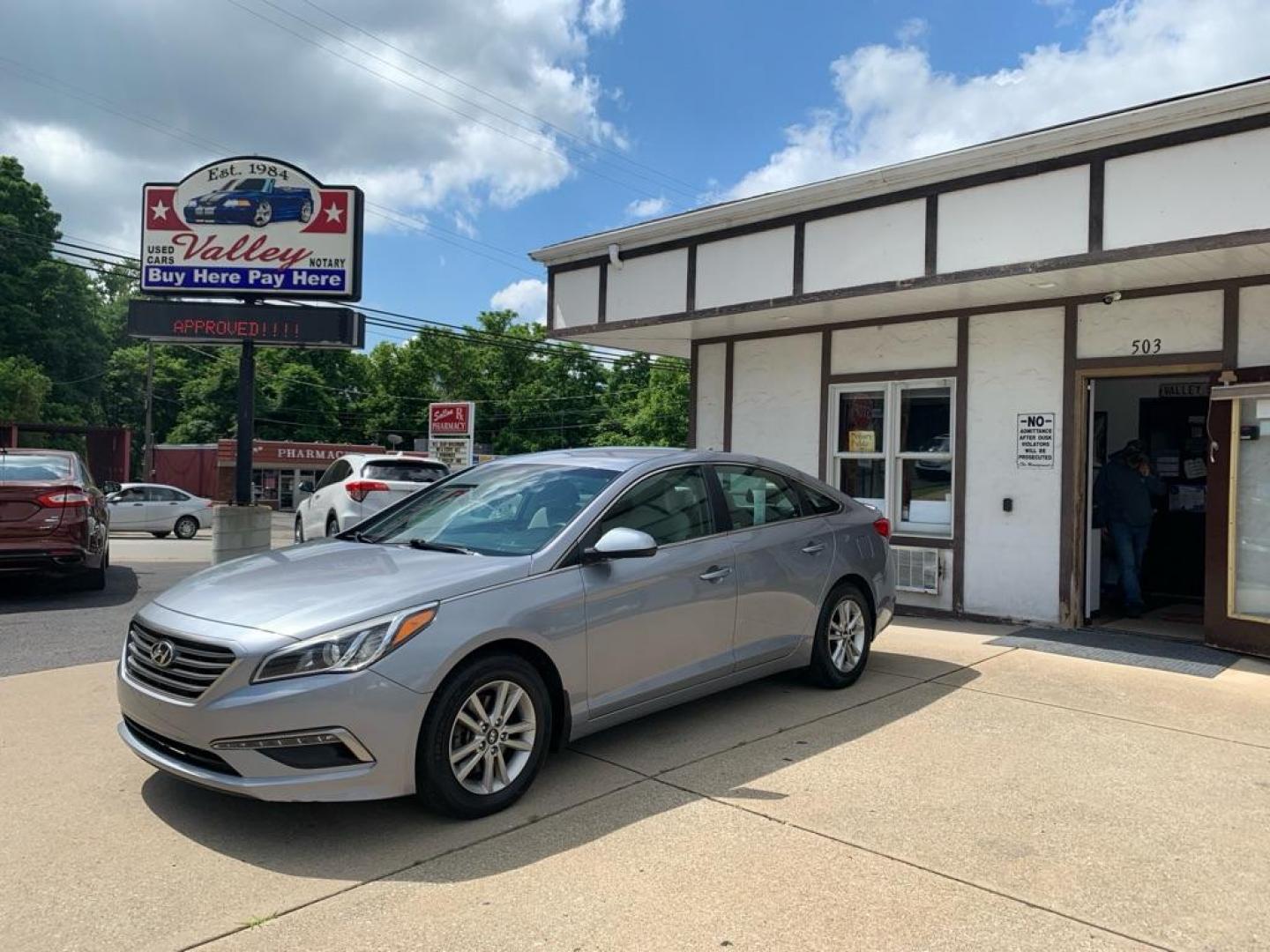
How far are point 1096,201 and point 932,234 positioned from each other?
134cm

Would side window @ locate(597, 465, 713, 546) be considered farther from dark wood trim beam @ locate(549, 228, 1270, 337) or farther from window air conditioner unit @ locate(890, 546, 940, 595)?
window air conditioner unit @ locate(890, 546, 940, 595)

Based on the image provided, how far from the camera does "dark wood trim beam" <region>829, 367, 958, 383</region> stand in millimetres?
9039

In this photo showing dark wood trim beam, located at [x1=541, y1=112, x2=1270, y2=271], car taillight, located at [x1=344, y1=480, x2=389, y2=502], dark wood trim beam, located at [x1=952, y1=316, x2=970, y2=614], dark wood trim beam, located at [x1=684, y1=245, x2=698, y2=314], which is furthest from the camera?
car taillight, located at [x1=344, y1=480, x2=389, y2=502]

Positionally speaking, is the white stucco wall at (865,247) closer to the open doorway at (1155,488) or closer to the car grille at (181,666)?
the open doorway at (1155,488)

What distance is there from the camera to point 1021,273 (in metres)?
7.36

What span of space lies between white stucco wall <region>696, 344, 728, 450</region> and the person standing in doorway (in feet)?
13.8

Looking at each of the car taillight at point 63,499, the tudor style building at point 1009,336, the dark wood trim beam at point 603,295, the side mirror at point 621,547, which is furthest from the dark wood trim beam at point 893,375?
the car taillight at point 63,499

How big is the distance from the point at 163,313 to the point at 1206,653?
36.9ft

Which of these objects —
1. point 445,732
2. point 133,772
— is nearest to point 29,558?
point 133,772

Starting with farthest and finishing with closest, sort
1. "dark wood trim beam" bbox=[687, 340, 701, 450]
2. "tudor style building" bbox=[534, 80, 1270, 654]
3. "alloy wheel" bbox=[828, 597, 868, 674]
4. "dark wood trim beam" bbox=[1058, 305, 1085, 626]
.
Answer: "dark wood trim beam" bbox=[687, 340, 701, 450] < "dark wood trim beam" bbox=[1058, 305, 1085, 626] < "tudor style building" bbox=[534, 80, 1270, 654] < "alloy wheel" bbox=[828, 597, 868, 674]

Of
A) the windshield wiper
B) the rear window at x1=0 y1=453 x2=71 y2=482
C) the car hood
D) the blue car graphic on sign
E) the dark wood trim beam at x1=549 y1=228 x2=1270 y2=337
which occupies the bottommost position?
the car hood

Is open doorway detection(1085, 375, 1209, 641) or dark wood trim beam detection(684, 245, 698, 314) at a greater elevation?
dark wood trim beam detection(684, 245, 698, 314)

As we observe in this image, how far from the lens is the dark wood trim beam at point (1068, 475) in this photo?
8.16 meters

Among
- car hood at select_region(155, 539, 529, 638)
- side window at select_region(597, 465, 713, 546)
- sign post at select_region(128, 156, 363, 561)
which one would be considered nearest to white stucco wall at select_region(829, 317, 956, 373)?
side window at select_region(597, 465, 713, 546)
